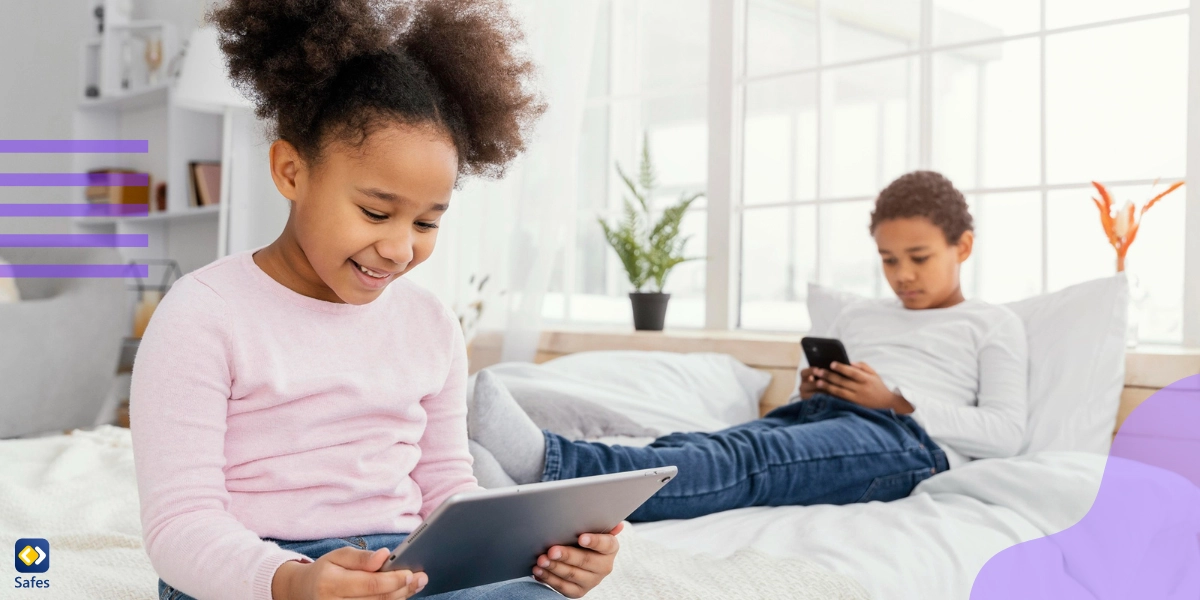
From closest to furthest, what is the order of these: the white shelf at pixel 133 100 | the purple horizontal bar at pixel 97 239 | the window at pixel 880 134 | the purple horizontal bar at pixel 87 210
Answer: the window at pixel 880 134 → the white shelf at pixel 133 100 → the purple horizontal bar at pixel 97 239 → the purple horizontal bar at pixel 87 210

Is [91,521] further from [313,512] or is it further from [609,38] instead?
[609,38]

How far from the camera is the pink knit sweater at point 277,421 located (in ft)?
2.29

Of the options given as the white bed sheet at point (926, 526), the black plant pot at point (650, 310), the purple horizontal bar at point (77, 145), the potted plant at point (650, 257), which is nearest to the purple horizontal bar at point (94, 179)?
the purple horizontal bar at point (77, 145)

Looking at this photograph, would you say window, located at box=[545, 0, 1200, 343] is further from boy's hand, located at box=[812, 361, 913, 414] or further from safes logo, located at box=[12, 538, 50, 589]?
safes logo, located at box=[12, 538, 50, 589]

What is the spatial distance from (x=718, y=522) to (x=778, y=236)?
1.84m

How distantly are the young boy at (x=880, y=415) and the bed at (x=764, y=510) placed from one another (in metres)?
0.05

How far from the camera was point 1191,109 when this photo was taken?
194 centimetres

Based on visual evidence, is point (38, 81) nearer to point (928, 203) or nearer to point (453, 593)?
point (928, 203)

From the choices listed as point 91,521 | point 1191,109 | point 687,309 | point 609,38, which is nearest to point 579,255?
point 687,309

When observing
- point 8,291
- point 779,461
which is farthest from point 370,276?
point 8,291

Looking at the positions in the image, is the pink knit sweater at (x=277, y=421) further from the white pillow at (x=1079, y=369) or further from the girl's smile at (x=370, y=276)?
the white pillow at (x=1079, y=369)

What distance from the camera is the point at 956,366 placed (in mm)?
1755

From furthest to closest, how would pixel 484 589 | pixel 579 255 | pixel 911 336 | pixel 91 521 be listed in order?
1. pixel 579 255
2. pixel 911 336
3. pixel 91 521
4. pixel 484 589

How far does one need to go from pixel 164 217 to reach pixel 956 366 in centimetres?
360
